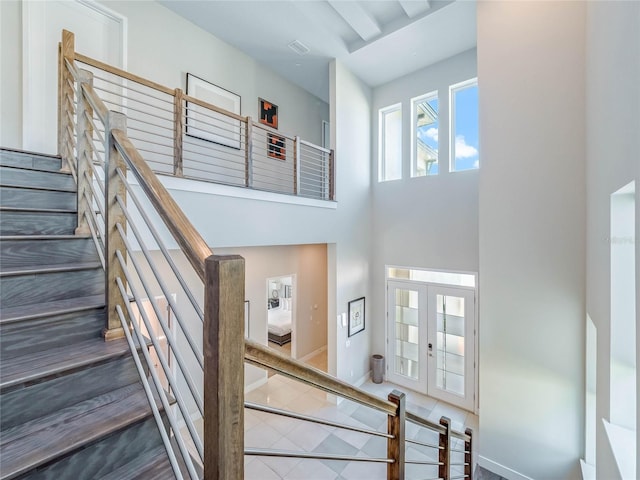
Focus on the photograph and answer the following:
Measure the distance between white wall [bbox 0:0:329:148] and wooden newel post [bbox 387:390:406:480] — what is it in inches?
156

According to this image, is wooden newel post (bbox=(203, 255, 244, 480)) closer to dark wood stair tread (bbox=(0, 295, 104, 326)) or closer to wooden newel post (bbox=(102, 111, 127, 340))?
wooden newel post (bbox=(102, 111, 127, 340))

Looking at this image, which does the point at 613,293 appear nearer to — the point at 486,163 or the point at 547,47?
the point at 486,163

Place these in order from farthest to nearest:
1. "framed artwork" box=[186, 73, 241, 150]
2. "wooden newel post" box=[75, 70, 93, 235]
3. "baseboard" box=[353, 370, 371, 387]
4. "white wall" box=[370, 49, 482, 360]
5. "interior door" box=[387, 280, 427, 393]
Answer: "baseboard" box=[353, 370, 371, 387]
"interior door" box=[387, 280, 427, 393]
"white wall" box=[370, 49, 482, 360]
"framed artwork" box=[186, 73, 241, 150]
"wooden newel post" box=[75, 70, 93, 235]

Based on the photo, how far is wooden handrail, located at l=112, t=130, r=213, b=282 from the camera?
0.72 meters

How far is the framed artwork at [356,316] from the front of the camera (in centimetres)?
516

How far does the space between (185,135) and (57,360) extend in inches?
143

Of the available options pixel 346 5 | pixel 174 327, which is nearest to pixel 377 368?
pixel 174 327

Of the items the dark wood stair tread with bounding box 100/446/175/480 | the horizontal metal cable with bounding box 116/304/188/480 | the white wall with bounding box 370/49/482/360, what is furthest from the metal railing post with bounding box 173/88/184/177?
the white wall with bounding box 370/49/482/360

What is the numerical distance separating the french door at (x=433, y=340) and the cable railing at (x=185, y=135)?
2.59 meters

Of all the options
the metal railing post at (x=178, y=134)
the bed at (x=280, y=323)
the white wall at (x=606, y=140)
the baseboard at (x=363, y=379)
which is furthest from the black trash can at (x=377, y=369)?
the metal railing post at (x=178, y=134)

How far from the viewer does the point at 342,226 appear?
4.85m

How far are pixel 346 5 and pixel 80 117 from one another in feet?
12.3

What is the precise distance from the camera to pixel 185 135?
13.1 feet

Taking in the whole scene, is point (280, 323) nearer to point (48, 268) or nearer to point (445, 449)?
point (445, 449)
